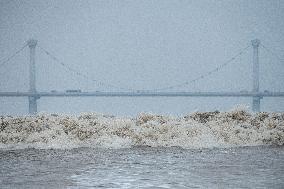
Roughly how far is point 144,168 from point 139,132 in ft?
7.36

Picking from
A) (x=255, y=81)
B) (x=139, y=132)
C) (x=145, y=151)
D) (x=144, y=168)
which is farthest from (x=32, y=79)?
(x=144, y=168)

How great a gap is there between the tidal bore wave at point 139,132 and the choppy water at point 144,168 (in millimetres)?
310

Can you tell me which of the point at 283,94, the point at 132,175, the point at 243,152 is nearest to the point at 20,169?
the point at 132,175

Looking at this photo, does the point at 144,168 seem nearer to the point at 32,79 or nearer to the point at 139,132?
the point at 139,132

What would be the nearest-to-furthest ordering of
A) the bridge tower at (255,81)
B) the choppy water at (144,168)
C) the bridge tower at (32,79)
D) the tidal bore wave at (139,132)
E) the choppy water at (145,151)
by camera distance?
the choppy water at (144,168) → the choppy water at (145,151) → the tidal bore wave at (139,132) → the bridge tower at (32,79) → the bridge tower at (255,81)

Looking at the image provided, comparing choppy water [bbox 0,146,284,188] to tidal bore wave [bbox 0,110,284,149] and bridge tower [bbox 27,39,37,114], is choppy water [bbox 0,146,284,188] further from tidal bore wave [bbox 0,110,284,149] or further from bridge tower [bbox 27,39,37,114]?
bridge tower [bbox 27,39,37,114]

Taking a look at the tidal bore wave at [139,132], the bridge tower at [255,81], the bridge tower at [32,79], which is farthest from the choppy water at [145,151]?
the bridge tower at [32,79]

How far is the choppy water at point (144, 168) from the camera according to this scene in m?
3.17

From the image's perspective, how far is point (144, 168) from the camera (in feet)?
12.7

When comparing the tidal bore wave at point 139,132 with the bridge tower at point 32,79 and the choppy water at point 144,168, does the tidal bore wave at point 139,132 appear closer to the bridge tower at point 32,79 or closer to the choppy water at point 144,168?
the choppy water at point 144,168

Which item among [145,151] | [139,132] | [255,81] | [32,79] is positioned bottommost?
[145,151]

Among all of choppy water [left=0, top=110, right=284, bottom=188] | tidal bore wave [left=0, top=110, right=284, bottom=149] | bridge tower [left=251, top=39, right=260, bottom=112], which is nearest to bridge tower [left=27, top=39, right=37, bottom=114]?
bridge tower [left=251, top=39, right=260, bottom=112]

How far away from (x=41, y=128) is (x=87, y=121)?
687 mm

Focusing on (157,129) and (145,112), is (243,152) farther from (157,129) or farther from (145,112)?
(145,112)
